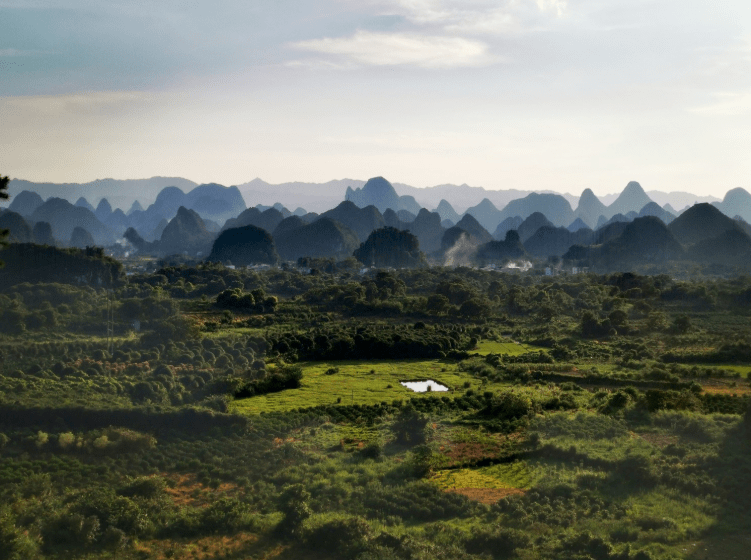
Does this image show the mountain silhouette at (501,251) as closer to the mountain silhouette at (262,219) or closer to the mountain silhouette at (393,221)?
the mountain silhouette at (393,221)

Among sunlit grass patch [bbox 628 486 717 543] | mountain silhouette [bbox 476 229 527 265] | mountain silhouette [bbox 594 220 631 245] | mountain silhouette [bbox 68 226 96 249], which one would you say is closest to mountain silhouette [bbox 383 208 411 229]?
mountain silhouette [bbox 476 229 527 265]

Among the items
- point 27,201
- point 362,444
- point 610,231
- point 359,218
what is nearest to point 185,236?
point 359,218

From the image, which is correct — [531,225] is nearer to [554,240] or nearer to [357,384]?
[554,240]

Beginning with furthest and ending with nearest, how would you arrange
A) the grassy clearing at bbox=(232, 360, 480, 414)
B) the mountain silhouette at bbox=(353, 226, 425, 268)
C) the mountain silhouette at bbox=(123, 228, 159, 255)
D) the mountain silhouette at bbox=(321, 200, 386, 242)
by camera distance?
the mountain silhouette at bbox=(321, 200, 386, 242) → the mountain silhouette at bbox=(123, 228, 159, 255) → the mountain silhouette at bbox=(353, 226, 425, 268) → the grassy clearing at bbox=(232, 360, 480, 414)

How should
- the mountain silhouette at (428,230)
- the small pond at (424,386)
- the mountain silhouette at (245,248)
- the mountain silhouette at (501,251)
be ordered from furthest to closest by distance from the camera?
the mountain silhouette at (428,230)
the mountain silhouette at (501,251)
the mountain silhouette at (245,248)
the small pond at (424,386)

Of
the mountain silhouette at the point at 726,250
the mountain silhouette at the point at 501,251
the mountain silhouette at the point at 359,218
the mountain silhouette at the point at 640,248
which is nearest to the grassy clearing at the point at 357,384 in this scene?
the mountain silhouette at the point at 640,248

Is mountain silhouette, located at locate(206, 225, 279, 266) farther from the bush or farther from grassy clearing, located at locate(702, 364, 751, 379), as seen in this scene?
the bush
